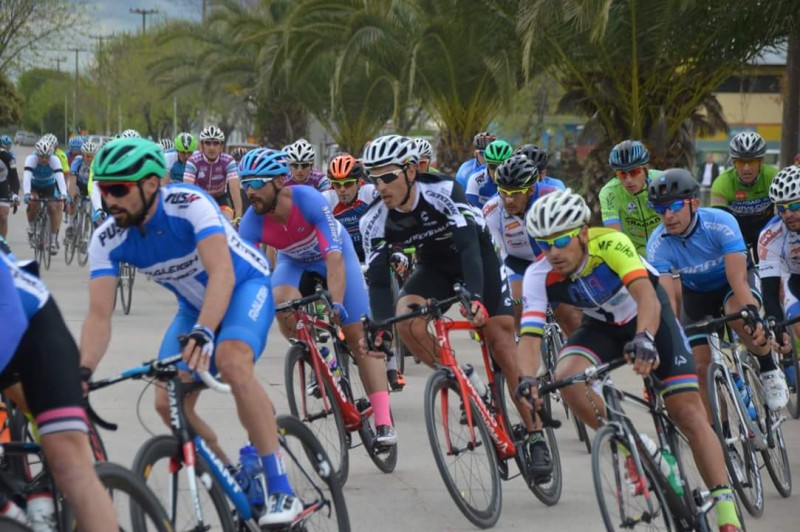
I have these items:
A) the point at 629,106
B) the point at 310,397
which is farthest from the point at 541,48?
the point at 310,397

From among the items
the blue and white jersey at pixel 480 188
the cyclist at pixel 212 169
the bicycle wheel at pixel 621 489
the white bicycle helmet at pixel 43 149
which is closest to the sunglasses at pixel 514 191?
the bicycle wheel at pixel 621 489

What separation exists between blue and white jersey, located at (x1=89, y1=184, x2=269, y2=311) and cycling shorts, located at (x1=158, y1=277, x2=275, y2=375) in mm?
78

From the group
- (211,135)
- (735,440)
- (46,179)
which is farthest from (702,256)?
(46,179)

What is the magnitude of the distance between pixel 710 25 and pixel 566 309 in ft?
32.2

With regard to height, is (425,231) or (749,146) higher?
(749,146)

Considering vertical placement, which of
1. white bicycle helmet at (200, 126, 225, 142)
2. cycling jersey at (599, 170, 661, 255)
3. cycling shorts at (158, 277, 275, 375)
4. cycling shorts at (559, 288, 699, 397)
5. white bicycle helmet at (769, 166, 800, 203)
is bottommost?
cycling shorts at (559, 288, 699, 397)

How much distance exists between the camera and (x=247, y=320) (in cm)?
570

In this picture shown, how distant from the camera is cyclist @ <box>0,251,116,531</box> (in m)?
4.36

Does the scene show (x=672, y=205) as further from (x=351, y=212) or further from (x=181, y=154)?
(x=181, y=154)

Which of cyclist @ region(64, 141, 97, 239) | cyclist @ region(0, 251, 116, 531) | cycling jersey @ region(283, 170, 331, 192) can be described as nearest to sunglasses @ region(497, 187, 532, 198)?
cycling jersey @ region(283, 170, 331, 192)

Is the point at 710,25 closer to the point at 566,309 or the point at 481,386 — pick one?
the point at 566,309

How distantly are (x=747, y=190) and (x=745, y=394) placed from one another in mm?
4353

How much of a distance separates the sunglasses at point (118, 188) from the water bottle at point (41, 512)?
1.33m

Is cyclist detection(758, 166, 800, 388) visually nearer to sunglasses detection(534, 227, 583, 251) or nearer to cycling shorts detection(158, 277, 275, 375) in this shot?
sunglasses detection(534, 227, 583, 251)
